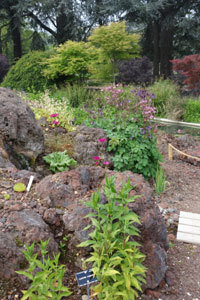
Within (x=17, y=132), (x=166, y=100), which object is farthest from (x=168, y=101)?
(x=17, y=132)

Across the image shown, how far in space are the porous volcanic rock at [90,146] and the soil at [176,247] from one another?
1.09 metres

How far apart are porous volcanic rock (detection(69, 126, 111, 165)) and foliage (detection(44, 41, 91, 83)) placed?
22.7 feet

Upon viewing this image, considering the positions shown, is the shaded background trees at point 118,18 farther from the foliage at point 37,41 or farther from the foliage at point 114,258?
the foliage at point 114,258

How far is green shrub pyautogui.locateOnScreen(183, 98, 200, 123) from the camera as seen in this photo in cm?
983

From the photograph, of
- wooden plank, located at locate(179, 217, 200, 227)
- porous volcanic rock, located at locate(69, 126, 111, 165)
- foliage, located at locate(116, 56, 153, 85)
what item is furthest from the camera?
foliage, located at locate(116, 56, 153, 85)

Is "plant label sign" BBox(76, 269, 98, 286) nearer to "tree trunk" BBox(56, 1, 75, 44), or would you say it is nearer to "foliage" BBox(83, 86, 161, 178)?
"foliage" BBox(83, 86, 161, 178)

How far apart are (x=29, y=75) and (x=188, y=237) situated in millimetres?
9956

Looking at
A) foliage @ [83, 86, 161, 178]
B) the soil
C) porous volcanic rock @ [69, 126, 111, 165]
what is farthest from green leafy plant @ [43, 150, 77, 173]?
the soil

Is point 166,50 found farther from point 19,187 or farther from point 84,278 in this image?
point 84,278

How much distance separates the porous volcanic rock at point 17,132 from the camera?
376cm

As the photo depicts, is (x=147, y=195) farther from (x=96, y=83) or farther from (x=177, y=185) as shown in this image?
(x=96, y=83)

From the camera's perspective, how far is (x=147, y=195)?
8.36ft

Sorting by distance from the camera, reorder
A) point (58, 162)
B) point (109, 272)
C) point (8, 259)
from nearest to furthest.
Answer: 1. point (109, 272)
2. point (8, 259)
3. point (58, 162)

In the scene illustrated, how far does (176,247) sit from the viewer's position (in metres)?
3.00
